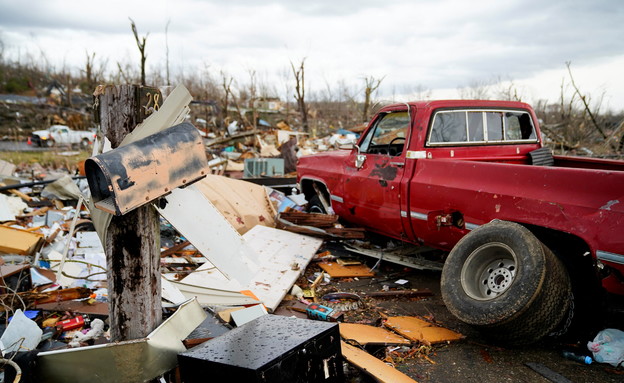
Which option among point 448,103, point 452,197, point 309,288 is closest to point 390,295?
point 309,288

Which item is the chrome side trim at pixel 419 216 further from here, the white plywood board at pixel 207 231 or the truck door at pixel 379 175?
the white plywood board at pixel 207 231

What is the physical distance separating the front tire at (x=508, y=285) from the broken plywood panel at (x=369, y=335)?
1.72 ft

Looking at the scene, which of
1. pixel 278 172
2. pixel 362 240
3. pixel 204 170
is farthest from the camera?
pixel 278 172

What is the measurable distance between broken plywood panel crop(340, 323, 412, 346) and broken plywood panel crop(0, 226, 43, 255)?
3575 mm

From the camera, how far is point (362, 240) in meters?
6.08

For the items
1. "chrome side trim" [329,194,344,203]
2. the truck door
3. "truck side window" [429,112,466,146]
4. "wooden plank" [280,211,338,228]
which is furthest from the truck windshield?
"wooden plank" [280,211,338,228]

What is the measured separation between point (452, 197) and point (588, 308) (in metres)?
1.36

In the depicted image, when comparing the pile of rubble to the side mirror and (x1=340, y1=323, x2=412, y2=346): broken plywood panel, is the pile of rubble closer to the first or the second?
(x1=340, y1=323, x2=412, y2=346): broken plywood panel

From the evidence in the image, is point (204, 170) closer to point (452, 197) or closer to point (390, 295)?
point (452, 197)

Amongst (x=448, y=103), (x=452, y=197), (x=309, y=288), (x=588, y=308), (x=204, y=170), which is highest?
(x=448, y=103)

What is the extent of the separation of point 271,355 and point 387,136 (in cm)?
389

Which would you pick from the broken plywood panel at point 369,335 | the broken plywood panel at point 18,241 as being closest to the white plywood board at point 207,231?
the broken plywood panel at point 369,335

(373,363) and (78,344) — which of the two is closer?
(373,363)

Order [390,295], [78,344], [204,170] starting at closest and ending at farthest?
[204,170]
[78,344]
[390,295]
